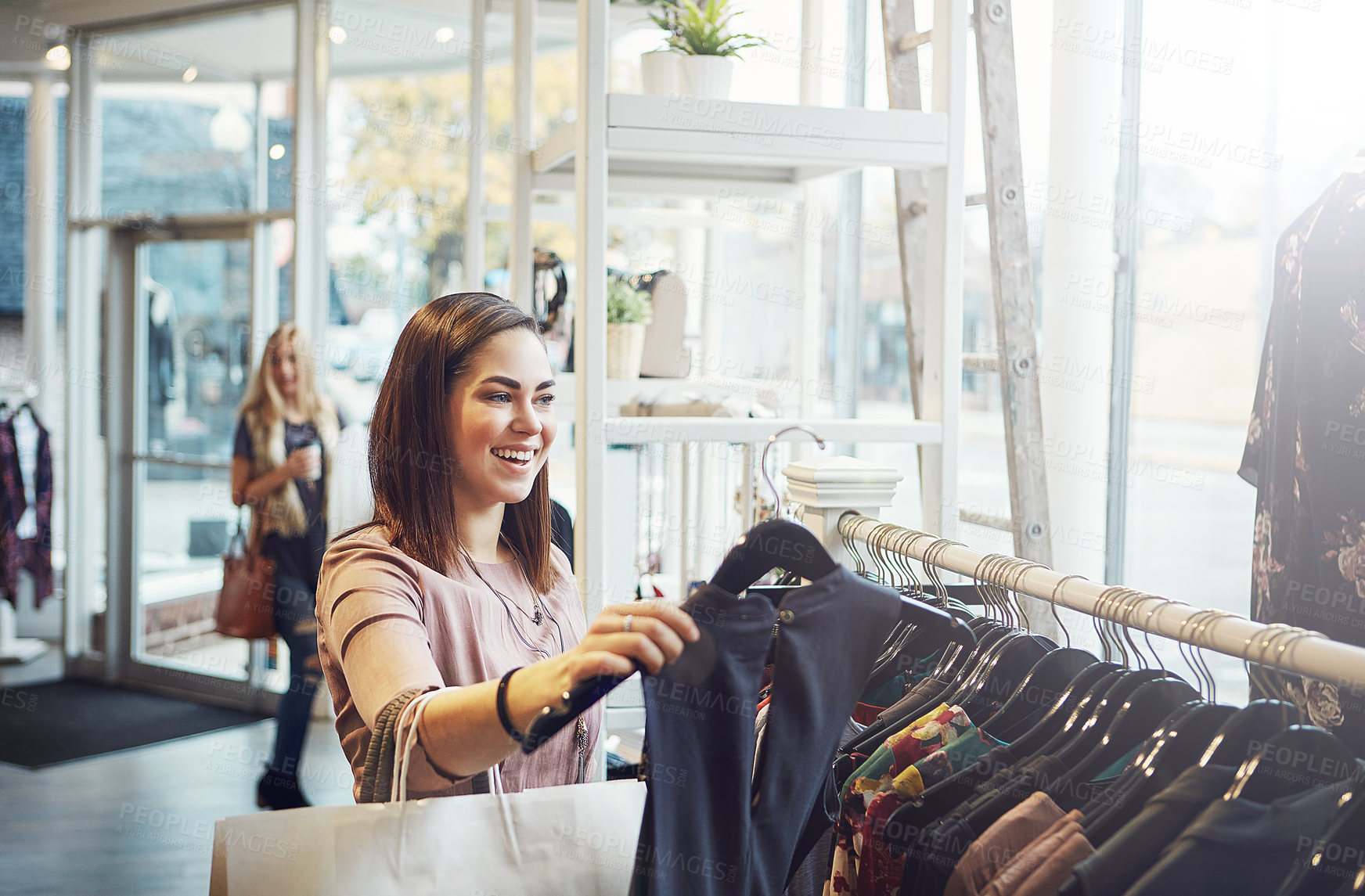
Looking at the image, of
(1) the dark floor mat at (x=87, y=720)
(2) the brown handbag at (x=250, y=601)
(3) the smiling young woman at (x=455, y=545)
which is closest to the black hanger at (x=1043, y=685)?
(3) the smiling young woman at (x=455, y=545)

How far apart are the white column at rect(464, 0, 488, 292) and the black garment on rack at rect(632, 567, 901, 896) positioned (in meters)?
2.26

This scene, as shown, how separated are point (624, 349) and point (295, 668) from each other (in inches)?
78.7

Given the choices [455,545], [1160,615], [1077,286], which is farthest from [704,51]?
[1160,615]

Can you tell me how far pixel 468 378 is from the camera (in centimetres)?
144

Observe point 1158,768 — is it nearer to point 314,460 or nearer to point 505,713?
point 505,713

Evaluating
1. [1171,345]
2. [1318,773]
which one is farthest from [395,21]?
[1318,773]

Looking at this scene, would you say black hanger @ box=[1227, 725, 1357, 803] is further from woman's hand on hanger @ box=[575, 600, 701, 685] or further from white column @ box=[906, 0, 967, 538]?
white column @ box=[906, 0, 967, 538]

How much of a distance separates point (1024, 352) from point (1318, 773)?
1.28 meters

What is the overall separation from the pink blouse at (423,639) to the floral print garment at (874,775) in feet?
1.16

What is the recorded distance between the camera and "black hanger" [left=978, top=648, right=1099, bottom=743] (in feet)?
3.90

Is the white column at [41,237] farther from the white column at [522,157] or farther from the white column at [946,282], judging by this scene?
the white column at [946,282]

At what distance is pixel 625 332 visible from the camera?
2.75m

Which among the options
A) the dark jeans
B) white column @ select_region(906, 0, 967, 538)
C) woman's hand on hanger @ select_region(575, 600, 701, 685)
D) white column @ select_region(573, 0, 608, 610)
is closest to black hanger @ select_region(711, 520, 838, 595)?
woman's hand on hanger @ select_region(575, 600, 701, 685)

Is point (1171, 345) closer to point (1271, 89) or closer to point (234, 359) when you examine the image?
point (1271, 89)
